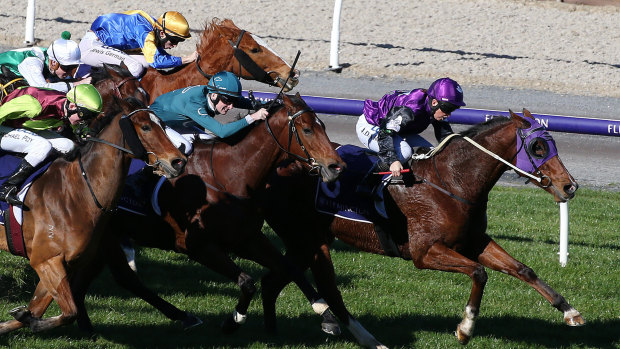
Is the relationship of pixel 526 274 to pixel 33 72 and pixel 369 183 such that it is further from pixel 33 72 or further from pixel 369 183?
pixel 33 72

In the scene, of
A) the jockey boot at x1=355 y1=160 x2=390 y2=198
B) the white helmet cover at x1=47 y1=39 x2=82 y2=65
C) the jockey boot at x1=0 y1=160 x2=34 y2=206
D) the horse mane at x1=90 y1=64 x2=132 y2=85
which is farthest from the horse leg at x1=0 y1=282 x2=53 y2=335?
the horse mane at x1=90 y1=64 x2=132 y2=85

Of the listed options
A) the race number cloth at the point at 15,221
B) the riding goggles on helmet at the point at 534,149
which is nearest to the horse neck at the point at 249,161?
the race number cloth at the point at 15,221

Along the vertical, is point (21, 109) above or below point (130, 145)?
below

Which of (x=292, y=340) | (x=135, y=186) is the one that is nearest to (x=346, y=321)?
(x=292, y=340)

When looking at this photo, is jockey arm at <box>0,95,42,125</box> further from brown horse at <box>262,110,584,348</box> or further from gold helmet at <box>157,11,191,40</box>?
gold helmet at <box>157,11,191,40</box>

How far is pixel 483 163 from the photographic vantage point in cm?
764

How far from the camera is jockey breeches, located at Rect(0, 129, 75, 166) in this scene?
7.02 m

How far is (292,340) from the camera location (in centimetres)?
773

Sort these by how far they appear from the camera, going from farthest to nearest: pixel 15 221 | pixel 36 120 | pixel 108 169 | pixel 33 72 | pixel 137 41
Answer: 1. pixel 137 41
2. pixel 33 72
3. pixel 36 120
4. pixel 15 221
5. pixel 108 169

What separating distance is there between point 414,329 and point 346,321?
742 millimetres

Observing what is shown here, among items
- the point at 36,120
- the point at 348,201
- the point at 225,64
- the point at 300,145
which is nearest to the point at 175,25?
the point at 225,64

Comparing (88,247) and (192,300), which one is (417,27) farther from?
(88,247)

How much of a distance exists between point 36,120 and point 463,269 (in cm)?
337

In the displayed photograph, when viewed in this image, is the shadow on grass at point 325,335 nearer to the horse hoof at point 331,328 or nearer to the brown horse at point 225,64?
the horse hoof at point 331,328
